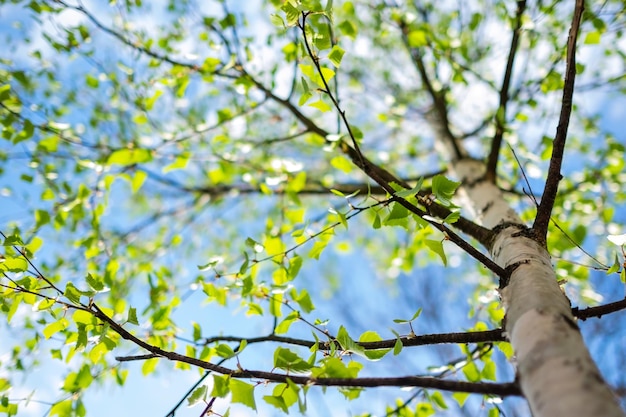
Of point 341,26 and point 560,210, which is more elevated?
point 560,210

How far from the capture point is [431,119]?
3.26 m

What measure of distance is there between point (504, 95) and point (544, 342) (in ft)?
5.51

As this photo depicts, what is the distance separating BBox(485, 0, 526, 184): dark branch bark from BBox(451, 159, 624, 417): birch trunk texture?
1011mm

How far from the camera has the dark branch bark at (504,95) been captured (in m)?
1.87

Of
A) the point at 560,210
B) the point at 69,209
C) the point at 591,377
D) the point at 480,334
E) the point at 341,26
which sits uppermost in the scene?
the point at 560,210

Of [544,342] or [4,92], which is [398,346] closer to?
[544,342]

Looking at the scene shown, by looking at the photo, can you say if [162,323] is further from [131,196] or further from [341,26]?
[131,196]

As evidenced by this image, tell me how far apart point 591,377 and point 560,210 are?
2732 millimetres

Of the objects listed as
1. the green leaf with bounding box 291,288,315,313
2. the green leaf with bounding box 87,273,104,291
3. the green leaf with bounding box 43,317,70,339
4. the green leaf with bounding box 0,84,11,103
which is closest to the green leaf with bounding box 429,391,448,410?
the green leaf with bounding box 291,288,315,313

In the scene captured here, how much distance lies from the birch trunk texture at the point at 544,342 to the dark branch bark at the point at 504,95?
39.8 inches

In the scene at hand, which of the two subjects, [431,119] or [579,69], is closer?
[579,69]

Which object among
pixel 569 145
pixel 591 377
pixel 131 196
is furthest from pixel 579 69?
pixel 131 196

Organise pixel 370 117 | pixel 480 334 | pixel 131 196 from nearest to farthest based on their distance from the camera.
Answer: pixel 480 334
pixel 131 196
pixel 370 117

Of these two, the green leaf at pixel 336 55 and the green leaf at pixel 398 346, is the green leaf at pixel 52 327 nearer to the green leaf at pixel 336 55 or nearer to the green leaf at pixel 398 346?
the green leaf at pixel 398 346
